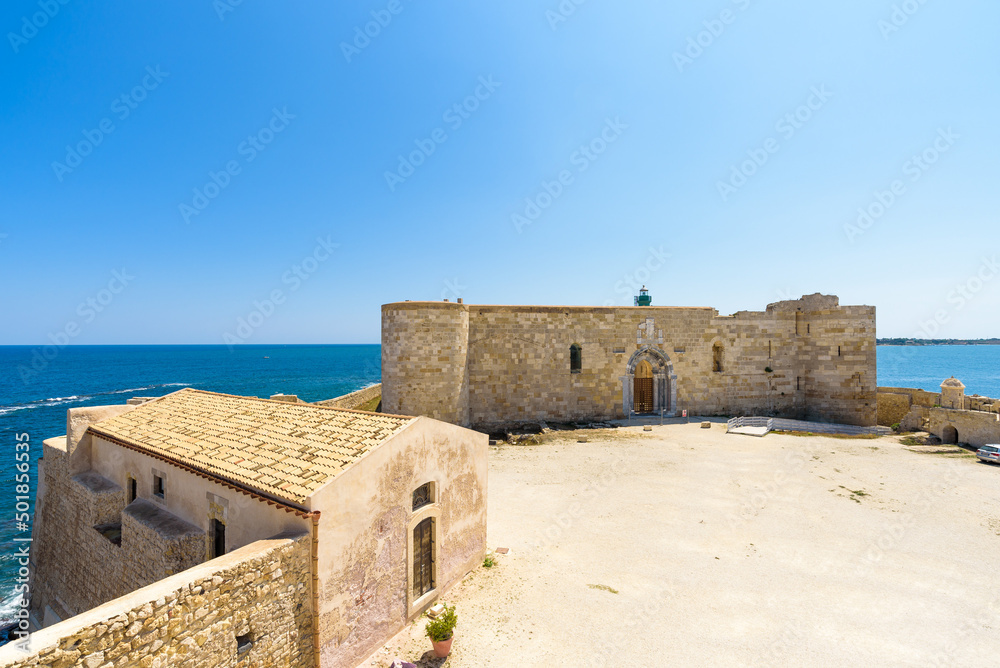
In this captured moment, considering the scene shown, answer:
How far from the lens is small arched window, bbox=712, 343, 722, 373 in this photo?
25.2 metres

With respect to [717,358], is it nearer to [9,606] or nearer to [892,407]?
[892,407]

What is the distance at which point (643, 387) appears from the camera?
25.5 m

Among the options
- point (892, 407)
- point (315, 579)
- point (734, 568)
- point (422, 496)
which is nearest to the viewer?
point (315, 579)

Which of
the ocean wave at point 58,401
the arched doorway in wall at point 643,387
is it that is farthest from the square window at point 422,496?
the ocean wave at point 58,401

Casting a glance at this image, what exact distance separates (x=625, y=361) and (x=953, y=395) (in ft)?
64.2

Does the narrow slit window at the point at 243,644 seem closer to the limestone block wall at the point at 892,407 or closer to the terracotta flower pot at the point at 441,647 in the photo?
the terracotta flower pot at the point at 441,647

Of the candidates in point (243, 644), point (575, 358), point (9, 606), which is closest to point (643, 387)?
point (575, 358)

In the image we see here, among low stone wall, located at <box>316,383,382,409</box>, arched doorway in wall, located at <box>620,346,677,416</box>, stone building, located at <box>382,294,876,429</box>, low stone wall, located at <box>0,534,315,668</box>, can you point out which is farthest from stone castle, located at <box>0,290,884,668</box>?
arched doorway in wall, located at <box>620,346,677,416</box>

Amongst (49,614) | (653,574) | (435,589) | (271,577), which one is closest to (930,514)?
(653,574)

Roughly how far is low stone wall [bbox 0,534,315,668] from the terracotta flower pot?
190cm

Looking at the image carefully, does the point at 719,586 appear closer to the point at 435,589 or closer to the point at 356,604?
the point at 435,589

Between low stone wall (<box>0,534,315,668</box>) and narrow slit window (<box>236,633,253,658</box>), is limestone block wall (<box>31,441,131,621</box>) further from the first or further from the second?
low stone wall (<box>0,534,315,668</box>)

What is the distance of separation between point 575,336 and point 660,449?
727 centimetres

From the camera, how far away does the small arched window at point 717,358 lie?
82.6ft
